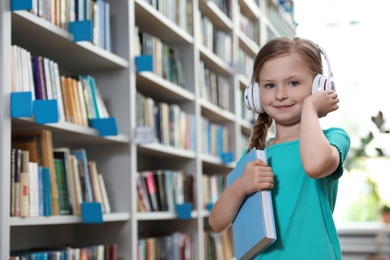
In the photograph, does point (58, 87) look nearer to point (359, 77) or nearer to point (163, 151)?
point (163, 151)

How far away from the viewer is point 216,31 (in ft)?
14.9

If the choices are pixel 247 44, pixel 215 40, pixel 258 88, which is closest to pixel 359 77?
pixel 247 44

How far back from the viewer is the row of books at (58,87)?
221 cm

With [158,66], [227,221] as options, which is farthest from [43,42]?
[227,221]

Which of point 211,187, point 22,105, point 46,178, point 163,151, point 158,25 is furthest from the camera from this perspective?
point 211,187

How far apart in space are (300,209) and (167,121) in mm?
2227

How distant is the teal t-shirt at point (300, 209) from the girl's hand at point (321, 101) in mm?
58

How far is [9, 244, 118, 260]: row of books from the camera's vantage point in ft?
7.40

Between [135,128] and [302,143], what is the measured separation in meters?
1.76

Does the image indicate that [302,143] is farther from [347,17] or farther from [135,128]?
[347,17]

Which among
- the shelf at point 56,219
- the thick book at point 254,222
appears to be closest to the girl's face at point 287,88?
the thick book at point 254,222

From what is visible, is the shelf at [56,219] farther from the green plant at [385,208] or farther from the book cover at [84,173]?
the green plant at [385,208]

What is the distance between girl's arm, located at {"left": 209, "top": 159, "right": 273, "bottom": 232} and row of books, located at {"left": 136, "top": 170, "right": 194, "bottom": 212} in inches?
69.5

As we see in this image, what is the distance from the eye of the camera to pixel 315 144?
1.27 meters
